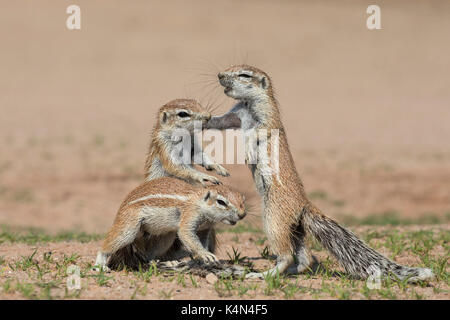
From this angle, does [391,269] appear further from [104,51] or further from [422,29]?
[422,29]

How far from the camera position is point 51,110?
20250 millimetres

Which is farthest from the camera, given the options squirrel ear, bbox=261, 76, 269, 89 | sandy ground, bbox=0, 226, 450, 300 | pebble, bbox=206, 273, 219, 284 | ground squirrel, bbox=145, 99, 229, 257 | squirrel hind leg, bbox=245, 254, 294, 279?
squirrel ear, bbox=261, 76, 269, 89

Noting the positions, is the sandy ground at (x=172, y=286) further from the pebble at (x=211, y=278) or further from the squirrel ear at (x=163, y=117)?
the squirrel ear at (x=163, y=117)

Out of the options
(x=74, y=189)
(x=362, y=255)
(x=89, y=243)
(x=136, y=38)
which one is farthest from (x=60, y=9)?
(x=362, y=255)

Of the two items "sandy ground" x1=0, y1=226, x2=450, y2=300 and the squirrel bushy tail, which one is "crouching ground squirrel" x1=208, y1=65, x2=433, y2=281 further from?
"sandy ground" x1=0, y1=226, x2=450, y2=300

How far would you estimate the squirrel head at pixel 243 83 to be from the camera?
22.1 feet

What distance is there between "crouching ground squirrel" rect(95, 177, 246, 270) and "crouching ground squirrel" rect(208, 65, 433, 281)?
0.43 m

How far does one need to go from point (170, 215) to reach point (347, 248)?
68.2 inches

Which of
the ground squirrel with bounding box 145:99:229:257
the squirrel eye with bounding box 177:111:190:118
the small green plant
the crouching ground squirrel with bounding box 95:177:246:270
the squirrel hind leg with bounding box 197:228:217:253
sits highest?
the squirrel eye with bounding box 177:111:190:118

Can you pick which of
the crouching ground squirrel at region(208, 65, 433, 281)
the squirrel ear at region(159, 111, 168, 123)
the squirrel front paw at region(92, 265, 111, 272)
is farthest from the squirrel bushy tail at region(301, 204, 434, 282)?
the squirrel front paw at region(92, 265, 111, 272)

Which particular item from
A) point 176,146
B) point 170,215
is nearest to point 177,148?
point 176,146

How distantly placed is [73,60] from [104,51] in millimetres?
1673

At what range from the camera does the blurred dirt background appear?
524 inches

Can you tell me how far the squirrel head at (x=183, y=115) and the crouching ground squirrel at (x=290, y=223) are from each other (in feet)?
1.23
